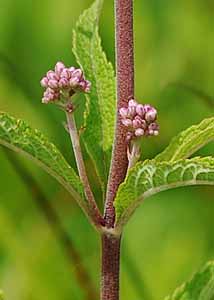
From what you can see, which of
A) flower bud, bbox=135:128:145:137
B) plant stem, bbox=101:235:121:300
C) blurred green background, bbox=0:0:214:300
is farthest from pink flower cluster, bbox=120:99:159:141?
blurred green background, bbox=0:0:214:300

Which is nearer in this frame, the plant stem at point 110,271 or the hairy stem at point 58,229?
the plant stem at point 110,271

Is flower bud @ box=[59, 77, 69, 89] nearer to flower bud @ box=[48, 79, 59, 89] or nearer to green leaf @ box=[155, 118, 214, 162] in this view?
flower bud @ box=[48, 79, 59, 89]

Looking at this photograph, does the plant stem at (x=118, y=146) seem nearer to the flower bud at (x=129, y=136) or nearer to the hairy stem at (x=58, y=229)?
the flower bud at (x=129, y=136)

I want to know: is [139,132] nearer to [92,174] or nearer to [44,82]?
[44,82]

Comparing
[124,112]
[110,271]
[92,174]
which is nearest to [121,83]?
[124,112]

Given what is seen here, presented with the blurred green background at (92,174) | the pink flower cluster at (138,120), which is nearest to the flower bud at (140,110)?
the pink flower cluster at (138,120)

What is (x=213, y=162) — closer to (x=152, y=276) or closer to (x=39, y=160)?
(x=39, y=160)
